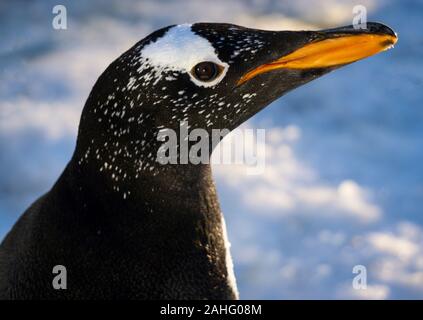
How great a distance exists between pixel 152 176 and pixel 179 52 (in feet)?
2.39

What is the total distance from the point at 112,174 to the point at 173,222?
1.47ft

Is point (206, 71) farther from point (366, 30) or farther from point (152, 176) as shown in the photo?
→ point (366, 30)

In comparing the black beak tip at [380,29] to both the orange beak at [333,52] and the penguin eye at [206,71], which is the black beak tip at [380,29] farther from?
the penguin eye at [206,71]

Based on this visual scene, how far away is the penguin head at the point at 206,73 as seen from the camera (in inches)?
171

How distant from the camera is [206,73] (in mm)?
4414

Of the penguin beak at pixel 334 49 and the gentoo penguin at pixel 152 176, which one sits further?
the penguin beak at pixel 334 49

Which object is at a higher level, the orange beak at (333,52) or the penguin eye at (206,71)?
the orange beak at (333,52)

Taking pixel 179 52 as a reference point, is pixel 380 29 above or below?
above

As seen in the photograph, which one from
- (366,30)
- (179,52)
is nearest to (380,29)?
(366,30)

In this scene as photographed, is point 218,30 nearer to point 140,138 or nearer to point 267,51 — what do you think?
point 267,51

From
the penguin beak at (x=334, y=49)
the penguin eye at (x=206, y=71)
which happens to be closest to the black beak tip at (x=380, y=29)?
the penguin beak at (x=334, y=49)

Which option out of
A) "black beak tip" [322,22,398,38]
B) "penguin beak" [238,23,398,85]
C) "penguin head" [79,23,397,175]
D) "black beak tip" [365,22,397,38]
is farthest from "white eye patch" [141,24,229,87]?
"black beak tip" [365,22,397,38]

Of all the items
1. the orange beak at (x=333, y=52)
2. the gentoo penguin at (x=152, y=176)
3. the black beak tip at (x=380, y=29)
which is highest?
the black beak tip at (x=380, y=29)
